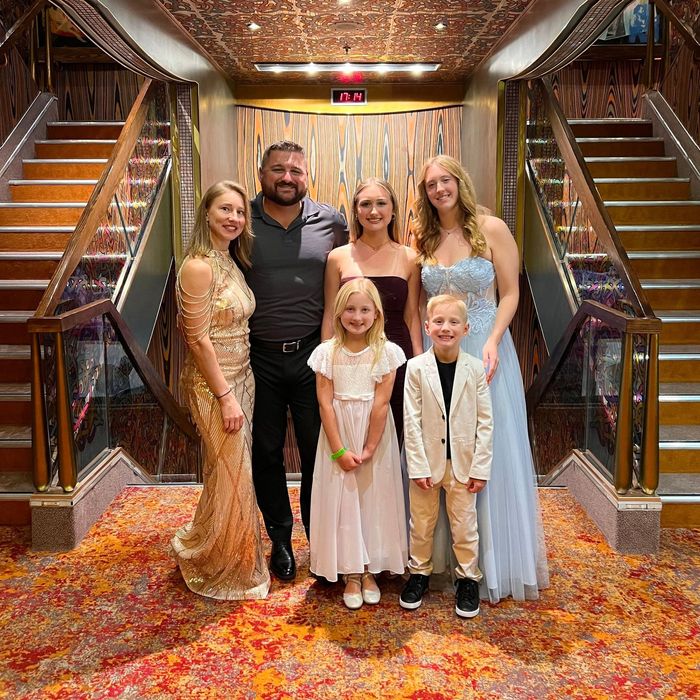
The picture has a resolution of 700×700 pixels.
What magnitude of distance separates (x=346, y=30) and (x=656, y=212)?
117 inches

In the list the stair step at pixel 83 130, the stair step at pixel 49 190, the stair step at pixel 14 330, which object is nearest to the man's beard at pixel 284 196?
the stair step at pixel 14 330

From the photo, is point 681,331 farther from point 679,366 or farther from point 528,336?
point 528,336

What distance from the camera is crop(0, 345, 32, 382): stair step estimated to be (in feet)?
14.0

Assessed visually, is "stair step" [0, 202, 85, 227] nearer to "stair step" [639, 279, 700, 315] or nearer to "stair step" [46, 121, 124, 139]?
"stair step" [46, 121, 124, 139]

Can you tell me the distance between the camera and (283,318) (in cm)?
291

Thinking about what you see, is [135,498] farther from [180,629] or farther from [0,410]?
[180,629]

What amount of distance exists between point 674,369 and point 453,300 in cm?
221

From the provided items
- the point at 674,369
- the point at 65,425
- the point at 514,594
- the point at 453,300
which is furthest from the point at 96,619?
the point at 674,369

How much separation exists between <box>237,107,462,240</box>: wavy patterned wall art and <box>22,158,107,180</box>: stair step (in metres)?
2.31

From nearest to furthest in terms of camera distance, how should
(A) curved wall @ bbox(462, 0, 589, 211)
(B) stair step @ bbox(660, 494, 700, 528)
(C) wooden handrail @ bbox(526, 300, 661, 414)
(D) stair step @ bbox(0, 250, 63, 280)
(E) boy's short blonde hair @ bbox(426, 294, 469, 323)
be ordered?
(E) boy's short blonde hair @ bbox(426, 294, 469, 323)
(C) wooden handrail @ bbox(526, 300, 661, 414)
(B) stair step @ bbox(660, 494, 700, 528)
(A) curved wall @ bbox(462, 0, 589, 211)
(D) stair step @ bbox(0, 250, 63, 280)

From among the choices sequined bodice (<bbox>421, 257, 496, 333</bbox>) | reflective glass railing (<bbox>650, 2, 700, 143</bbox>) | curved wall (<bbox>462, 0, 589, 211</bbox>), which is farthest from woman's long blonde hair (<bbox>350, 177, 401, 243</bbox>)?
reflective glass railing (<bbox>650, 2, 700, 143</bbox>)

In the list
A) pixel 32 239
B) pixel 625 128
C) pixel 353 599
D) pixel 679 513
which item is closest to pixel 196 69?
pixel 32 239

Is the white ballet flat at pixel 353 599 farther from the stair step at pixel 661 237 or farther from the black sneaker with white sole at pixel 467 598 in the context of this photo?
the stair step at pixel 661 237

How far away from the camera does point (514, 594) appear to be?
2.74 meters
